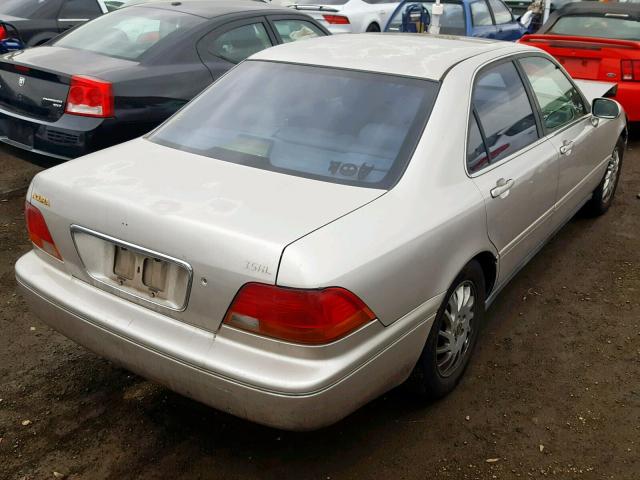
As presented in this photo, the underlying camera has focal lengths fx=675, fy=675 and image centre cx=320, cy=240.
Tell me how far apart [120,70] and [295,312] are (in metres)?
3.45

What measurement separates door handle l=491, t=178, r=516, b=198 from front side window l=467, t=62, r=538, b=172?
4.3 inches

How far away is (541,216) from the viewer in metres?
3.75

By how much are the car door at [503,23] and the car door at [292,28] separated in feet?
18.7

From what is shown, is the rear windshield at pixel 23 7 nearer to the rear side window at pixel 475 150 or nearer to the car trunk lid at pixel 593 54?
the car trunk lid at pixel 593 54

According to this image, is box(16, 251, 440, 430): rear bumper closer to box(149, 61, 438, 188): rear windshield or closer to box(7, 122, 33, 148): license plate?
box(149, 61, 438, 188): rear windshield

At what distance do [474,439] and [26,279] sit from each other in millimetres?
2017

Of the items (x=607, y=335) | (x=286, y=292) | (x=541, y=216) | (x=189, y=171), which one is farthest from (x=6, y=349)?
(x=607, y=335)

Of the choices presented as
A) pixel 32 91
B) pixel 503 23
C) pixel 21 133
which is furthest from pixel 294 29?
pixel 503 23

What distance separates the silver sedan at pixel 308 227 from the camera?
2.23 metres

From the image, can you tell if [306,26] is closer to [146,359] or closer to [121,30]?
[121,30]

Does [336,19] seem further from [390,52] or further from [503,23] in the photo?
[390,52]

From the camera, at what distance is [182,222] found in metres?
2.33

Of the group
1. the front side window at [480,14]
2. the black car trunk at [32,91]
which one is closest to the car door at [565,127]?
the black car trunk at [32,91]

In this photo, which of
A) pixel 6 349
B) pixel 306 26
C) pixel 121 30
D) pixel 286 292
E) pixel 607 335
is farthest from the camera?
pixel 306 26
